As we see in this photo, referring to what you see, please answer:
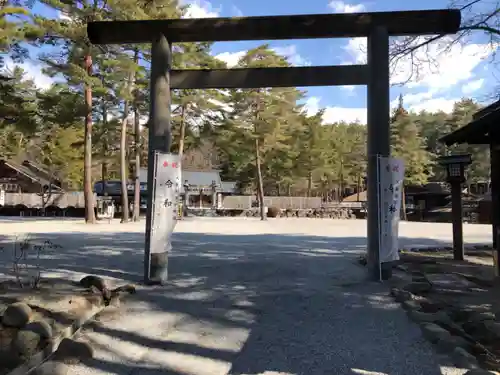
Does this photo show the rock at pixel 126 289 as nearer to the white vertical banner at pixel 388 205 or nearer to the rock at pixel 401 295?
the rock at pixel 401 295

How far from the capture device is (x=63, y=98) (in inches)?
A: 768

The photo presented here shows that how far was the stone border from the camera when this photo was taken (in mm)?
3049

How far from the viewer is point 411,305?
16.0 ft

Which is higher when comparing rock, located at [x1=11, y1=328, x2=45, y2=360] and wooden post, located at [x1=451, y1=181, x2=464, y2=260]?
wooden post, located at [x1=451, y1=181, x2=464, y2=260]

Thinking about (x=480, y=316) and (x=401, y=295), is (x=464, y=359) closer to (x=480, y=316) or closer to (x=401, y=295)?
(x=480, y=316)

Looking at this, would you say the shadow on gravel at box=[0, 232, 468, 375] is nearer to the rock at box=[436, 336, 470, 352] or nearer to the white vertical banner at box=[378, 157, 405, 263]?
the rock at box=[436, 336, 470, 352]

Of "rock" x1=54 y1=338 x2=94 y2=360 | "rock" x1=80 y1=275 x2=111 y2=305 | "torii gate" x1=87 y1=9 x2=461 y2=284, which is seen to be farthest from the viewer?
"torii gate" x1=87 y1=9 x2=461 y2=284

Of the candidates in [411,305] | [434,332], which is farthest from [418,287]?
[434,332]

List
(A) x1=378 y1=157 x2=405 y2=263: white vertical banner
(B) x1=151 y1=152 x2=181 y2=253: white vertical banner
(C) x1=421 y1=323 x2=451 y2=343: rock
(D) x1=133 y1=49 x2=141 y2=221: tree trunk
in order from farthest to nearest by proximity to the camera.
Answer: (D) x1=133 y1=49 x2=141 y2=221: tree trunk, (A) x1=378 y1=157 x2=405 y2=263: white vertical banner, (B) x1=151 y1=152 x2=181 y2=253: white vertical banner, (C) x1=421 y1=323 x2=451 y2=343: rock

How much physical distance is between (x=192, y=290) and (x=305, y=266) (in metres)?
2.56

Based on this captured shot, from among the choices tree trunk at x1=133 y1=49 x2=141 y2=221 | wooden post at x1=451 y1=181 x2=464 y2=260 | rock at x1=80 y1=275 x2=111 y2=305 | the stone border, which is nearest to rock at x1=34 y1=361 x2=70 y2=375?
the stone border

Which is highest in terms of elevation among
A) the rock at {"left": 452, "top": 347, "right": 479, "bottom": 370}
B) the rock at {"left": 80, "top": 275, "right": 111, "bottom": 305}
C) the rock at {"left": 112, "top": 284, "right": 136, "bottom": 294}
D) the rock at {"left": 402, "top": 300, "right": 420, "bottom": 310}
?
the rock at {"left": 80, "top": 275, "right": 111, "bottom": 305}

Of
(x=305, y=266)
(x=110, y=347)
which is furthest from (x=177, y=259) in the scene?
(x=110, y=347)

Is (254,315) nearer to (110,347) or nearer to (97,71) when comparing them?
(110,347)
